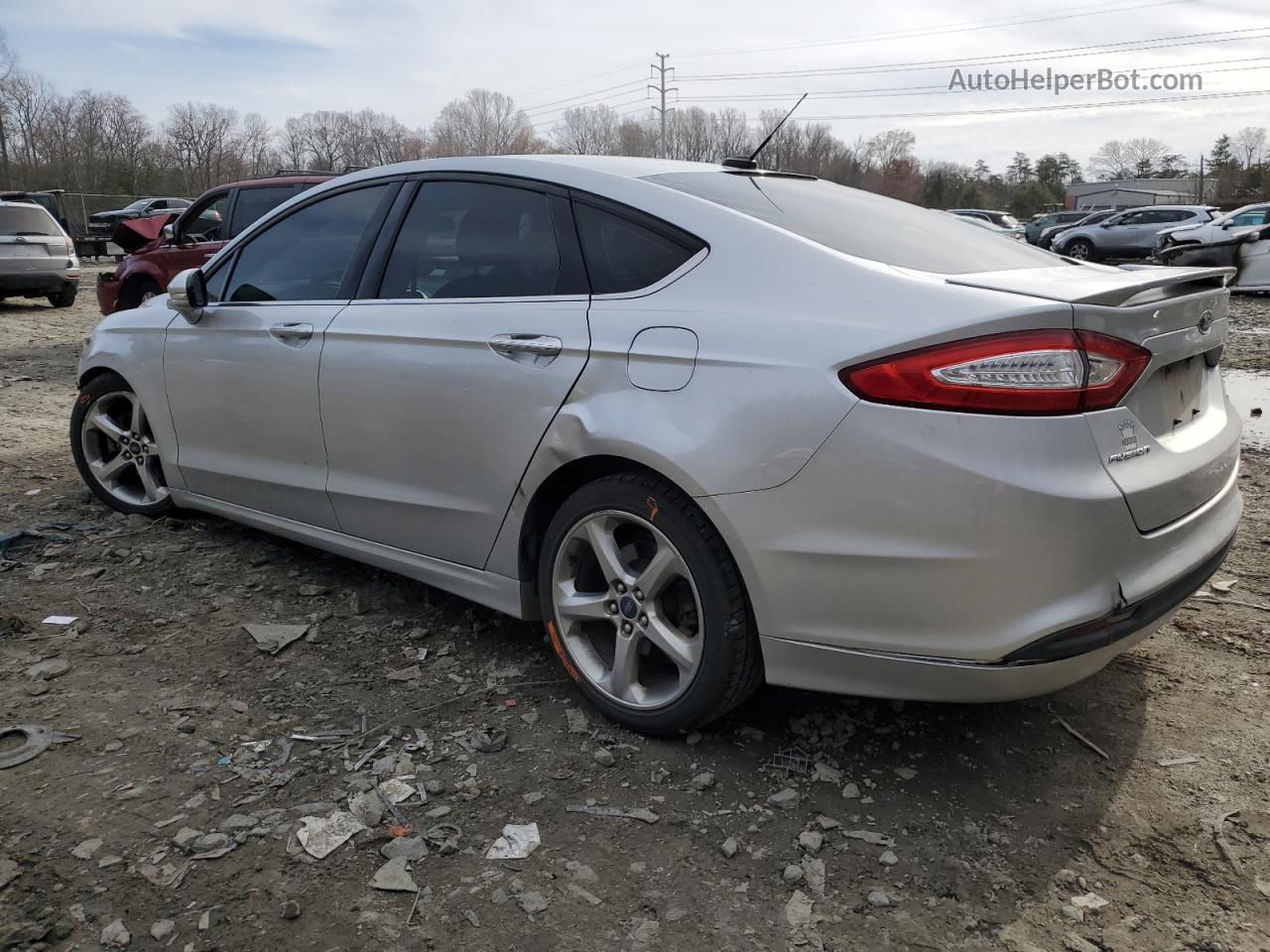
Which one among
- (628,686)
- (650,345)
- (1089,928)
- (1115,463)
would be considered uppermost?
(650,345)

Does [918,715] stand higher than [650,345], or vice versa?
[650,345]

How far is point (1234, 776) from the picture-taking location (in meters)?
2.57

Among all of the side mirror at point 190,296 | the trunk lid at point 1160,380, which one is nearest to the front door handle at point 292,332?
the side mirror at point 190,296

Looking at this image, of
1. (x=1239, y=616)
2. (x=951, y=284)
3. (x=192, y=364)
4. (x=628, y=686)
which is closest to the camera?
(x=951, y=284)

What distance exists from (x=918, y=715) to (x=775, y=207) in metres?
1.52

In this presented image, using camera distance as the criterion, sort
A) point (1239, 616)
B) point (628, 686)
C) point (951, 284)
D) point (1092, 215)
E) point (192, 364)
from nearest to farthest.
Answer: point (951, 284) → point (628, 686) → point (1239, 616) → point (192, 364) → point (1092, 215)

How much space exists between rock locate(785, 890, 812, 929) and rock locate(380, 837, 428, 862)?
840 mm

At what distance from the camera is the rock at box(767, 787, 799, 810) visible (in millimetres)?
2486

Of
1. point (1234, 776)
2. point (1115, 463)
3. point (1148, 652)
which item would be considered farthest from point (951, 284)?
point (1148, 652)

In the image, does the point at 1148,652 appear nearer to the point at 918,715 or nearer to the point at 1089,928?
the point at 918,715

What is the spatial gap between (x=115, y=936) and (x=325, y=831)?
0.49 meters

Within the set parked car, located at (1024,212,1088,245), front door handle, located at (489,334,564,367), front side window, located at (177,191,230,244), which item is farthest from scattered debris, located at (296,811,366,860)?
parked car, located at (1024,212,1088,245)

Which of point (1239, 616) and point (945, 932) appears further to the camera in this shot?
point (1239, 616)

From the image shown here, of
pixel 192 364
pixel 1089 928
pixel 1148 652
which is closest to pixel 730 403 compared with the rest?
pixel 1089 928
